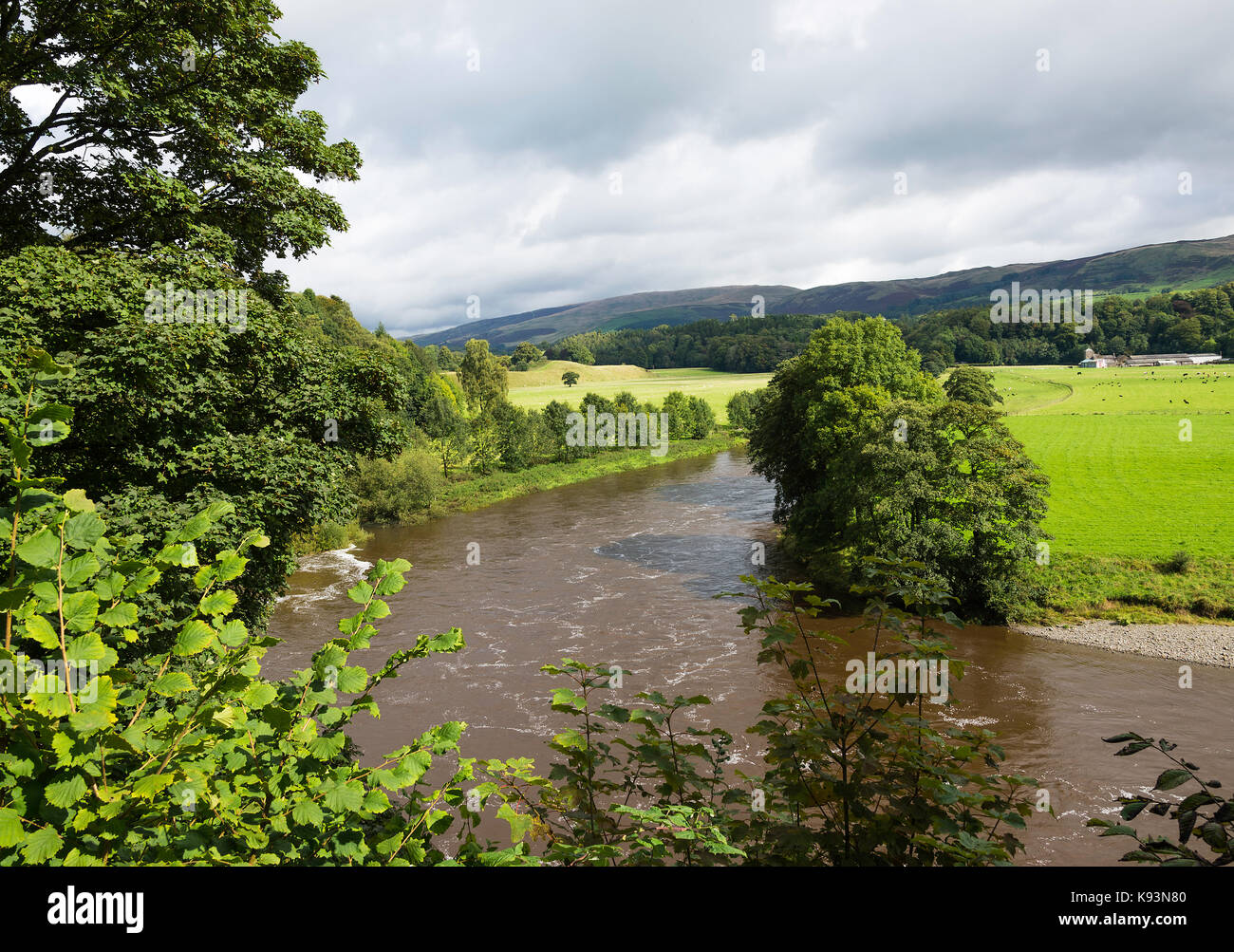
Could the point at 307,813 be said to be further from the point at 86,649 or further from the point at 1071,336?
the point at 1071,336

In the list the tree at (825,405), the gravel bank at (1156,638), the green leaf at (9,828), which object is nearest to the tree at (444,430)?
the tree at (825,405)

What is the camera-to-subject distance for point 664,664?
21391 millimetres

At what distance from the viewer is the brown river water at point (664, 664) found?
1630 cm

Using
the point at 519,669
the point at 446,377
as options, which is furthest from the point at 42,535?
the point at 446,377

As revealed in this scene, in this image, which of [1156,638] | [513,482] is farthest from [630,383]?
[1156,638]

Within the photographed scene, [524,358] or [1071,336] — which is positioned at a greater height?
[524,358]

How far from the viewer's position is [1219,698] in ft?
62.6

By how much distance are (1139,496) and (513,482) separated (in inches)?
1694

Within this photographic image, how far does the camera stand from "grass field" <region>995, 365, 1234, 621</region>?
25.6 meters

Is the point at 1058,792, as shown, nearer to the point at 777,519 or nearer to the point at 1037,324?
the point at 777,519

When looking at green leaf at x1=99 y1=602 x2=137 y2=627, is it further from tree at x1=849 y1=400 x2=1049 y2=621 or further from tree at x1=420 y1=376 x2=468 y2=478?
tree at x1=420 y1=376 x2=468 y2=478

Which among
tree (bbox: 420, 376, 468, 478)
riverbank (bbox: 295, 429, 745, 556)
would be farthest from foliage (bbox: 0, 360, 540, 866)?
tree (bbox: 420, 376, 468, 478)

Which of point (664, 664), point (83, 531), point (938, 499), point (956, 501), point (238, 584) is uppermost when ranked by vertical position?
point (83, 531)
